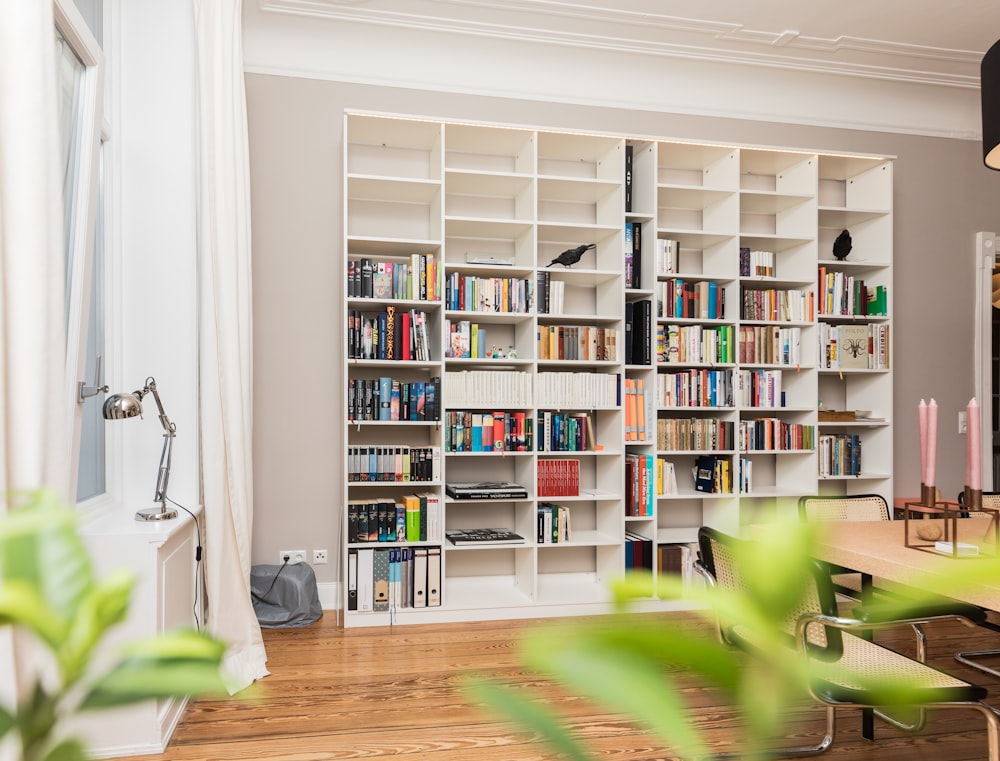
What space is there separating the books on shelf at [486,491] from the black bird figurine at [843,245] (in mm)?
2523

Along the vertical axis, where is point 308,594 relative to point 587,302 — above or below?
below

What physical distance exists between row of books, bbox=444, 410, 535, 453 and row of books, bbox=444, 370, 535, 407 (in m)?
0.08

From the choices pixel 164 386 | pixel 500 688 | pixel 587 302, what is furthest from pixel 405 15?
pixel 500 688

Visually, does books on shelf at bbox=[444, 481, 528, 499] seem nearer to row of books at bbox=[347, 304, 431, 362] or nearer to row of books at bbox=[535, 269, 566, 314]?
row of books at bbox=[347, 304, 431, 362]

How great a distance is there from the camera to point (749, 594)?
0.22m

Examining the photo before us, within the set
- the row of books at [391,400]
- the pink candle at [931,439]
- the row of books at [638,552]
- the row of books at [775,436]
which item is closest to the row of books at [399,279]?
the row of books at [391,400]

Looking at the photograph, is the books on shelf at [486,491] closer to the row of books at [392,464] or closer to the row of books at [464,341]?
the row of books at [392,464]

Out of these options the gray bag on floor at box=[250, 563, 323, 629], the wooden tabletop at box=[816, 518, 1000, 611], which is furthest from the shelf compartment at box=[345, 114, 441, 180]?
the wooden tabletop at box=[816, 518, 1000, 611]

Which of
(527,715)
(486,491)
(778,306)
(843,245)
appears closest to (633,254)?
(778,306)

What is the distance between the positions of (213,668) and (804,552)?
169 mm

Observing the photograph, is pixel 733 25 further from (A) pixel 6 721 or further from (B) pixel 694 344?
(A) pixel 6 721

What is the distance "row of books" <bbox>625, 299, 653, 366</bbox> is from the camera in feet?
14.5

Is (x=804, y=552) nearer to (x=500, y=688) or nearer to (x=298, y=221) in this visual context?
(x=500, y=688)

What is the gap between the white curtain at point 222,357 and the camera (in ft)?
10.1
